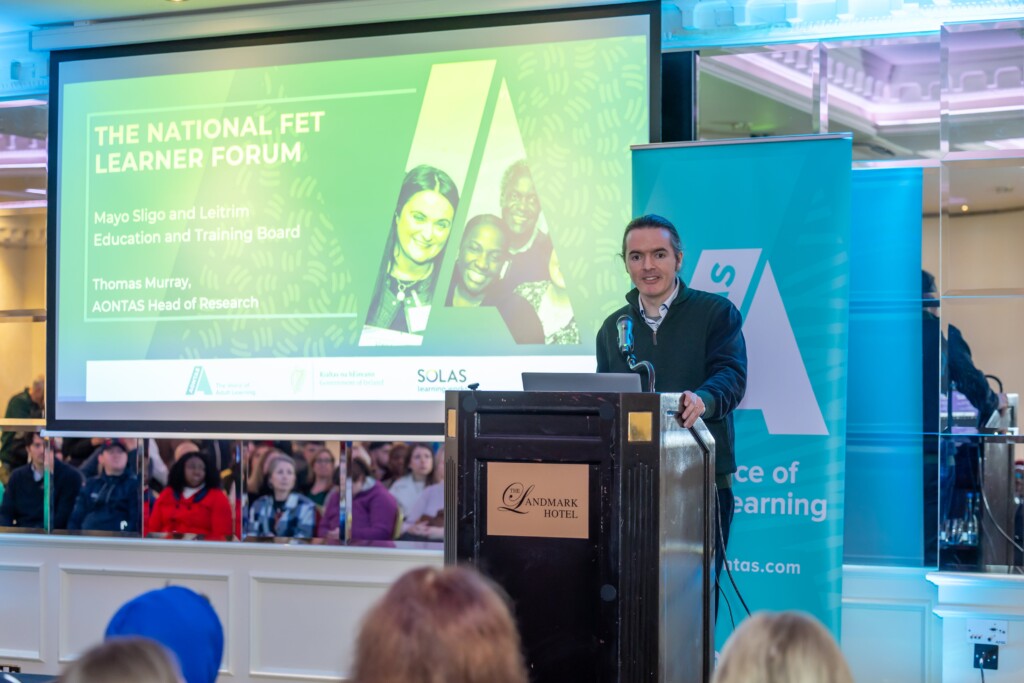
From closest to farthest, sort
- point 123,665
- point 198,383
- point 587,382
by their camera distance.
→ point 123,665 → point 587,382 → point 198,383

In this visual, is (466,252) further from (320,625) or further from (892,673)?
(892,673)

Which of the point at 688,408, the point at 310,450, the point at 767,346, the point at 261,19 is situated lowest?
the point at 310,450

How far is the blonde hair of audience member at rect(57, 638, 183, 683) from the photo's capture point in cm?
133

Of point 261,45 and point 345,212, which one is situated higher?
point 261,45

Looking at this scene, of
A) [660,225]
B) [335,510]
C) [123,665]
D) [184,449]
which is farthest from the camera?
[184,449]

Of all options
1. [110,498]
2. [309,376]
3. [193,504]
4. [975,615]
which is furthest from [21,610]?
[975,615]

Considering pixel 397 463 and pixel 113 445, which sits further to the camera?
pixel 113 445

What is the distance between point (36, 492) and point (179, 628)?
364 centimetres

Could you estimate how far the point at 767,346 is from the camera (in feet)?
12.5

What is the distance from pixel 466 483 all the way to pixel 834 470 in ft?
6.46

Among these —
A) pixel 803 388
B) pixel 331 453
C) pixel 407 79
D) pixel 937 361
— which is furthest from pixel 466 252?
pixel 937 361

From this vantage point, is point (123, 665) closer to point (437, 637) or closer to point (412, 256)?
point (437, 637)

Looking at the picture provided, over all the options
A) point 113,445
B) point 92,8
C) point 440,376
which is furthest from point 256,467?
point 92,8

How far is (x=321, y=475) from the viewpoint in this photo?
4.94m
